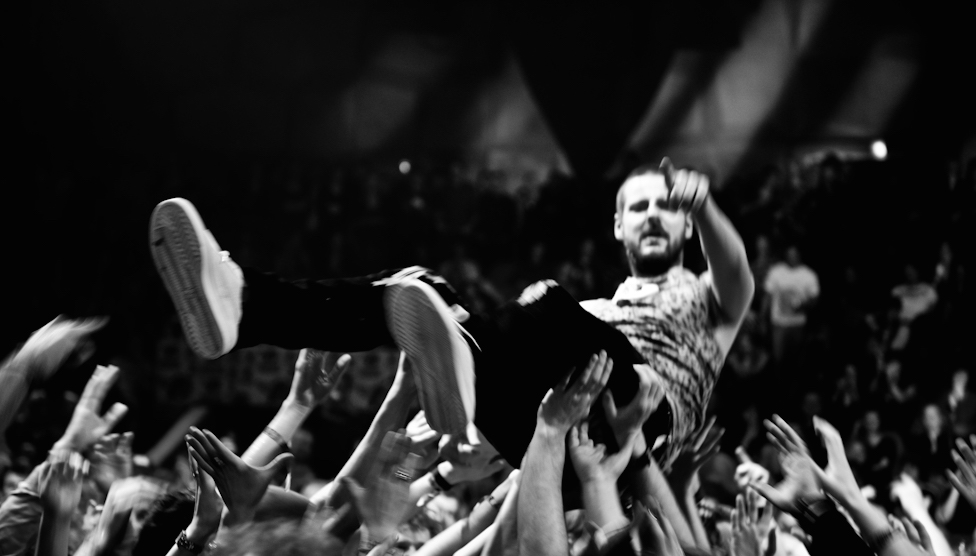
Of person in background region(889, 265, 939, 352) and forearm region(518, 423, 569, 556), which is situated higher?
forearm region(518, 423, 569, 556)

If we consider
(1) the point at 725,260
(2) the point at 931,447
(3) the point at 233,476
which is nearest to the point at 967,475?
(1) the point at 725,260

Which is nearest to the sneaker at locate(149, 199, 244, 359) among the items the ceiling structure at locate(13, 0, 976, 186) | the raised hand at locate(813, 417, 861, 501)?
the raised hand at locate(813, 417, 861, 501)

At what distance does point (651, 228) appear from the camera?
9.36 ft

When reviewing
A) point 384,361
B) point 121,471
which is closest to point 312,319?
point 121,471

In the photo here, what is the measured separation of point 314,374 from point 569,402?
1.04 m

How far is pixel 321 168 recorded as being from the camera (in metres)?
10.3

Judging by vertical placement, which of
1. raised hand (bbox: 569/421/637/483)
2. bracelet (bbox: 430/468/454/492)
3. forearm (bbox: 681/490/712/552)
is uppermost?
raised hand (bbox: 569/421/637/483)

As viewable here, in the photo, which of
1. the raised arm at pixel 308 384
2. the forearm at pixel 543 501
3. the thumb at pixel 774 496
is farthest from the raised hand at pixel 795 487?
the raised arm at pixel 308 384

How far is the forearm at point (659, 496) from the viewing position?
189 centimetres

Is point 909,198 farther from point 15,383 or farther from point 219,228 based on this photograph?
point 15,383

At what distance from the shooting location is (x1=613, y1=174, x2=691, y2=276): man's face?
2.86 metres

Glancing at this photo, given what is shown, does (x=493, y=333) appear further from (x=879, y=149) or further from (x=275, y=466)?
(x=879, y=149)

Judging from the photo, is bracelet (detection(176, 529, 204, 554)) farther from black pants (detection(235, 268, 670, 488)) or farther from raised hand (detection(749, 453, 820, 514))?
raised hand (detection(749, 453, 820, 514))

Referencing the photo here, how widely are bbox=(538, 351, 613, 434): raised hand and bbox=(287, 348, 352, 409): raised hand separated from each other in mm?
919
